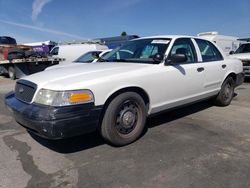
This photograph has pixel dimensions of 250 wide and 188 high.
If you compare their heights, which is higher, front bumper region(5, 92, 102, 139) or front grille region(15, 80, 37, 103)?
front grille region(15, 80, 37, 103)

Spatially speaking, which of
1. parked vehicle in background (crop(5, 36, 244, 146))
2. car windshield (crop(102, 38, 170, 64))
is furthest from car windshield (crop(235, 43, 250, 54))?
car windshield (crop(102, 38, 170, 64))

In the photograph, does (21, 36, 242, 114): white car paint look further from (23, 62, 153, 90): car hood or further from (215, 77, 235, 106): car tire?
(215, 77, 235, 106): car tire

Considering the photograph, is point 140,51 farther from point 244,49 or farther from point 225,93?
point 244,49

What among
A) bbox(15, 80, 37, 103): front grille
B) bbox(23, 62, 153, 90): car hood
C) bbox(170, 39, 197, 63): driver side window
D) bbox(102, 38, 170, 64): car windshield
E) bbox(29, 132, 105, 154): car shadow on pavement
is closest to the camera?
bbox(23, 62, 153, 90): car hood

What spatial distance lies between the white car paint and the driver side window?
0.10 meters

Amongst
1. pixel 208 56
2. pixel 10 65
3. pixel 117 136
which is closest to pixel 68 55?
pixel 10 65

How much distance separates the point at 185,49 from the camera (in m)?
5.06

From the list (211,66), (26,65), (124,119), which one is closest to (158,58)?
(124,119)

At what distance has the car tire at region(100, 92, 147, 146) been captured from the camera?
3695 millimetres

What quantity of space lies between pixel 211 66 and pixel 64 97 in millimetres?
3279

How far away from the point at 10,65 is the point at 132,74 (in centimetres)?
1256

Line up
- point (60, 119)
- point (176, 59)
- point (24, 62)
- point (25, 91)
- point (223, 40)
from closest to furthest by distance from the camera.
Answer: point (60, 119), point (25, 91), point (176, 59), point (24, 62), point (223, 40)

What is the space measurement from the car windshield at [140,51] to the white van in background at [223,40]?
1309cm

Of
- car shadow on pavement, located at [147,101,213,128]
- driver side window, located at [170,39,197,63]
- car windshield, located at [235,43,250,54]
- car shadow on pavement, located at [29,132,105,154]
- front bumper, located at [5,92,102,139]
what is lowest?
car shadow on pavement, located at [147,101,213,128]
